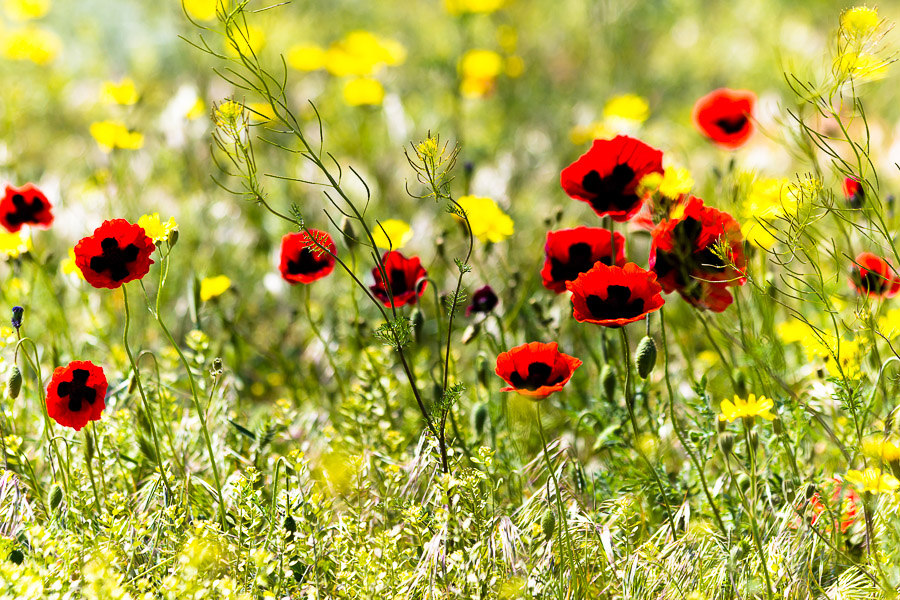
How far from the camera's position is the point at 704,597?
58.1 inches

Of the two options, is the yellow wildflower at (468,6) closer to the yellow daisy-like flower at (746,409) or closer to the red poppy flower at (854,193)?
the red poppy flower at (854,193)

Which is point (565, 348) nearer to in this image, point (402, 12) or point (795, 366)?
point (795, 366)

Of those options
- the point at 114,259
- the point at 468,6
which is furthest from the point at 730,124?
the point at 114,259

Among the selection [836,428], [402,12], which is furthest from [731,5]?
[836,428]

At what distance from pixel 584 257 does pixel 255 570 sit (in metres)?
0.92

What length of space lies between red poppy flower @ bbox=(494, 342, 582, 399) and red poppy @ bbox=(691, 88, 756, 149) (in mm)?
1238

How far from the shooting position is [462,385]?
1.58 m

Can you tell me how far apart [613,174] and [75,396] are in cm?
112

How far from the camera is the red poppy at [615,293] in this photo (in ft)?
4.85

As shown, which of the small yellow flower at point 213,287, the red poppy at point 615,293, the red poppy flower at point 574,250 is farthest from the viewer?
the small yellow flower at point 213,287

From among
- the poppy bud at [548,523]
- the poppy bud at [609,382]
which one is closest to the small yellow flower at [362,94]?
the poppy bud at [609,382]

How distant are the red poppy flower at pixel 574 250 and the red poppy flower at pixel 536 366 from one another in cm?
27

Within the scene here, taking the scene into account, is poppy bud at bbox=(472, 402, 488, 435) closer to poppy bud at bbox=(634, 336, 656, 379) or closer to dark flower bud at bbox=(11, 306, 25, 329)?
poppy bud at bbox=(634, 336, 656, 379)

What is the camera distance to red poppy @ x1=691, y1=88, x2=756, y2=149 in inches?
97.7
